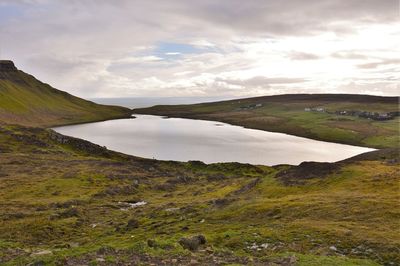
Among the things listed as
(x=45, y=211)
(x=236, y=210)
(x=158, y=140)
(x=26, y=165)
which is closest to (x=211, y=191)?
(x=236, y=210)

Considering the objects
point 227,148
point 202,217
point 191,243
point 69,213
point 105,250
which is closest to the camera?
point 105,250

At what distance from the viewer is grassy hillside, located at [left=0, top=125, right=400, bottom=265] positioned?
2442 centimetres

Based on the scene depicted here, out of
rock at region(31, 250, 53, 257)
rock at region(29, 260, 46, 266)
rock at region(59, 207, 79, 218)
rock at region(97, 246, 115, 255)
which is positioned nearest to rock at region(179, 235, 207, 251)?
rock at region(97, 246, 115, 255)

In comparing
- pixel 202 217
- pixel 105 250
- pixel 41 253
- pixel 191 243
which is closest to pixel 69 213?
pixel 202 217

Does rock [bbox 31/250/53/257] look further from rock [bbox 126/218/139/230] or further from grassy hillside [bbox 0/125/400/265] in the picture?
rock [bbox 126/218/139/230]

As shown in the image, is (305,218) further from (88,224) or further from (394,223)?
(88,224)

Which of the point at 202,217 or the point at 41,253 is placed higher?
the point at 41,253

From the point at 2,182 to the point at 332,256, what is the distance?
62.5m

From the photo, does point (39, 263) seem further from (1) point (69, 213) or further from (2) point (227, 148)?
(2) point (227, 148)

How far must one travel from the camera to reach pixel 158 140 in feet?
548

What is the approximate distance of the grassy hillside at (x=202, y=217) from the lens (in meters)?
24.4

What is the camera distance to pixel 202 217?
39.5 metres

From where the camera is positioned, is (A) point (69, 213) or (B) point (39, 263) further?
(A) point (69, 213)

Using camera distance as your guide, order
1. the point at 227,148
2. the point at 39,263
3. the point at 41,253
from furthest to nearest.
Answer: the point at 227,148 < the point at 41,253 < the point at 39,263
